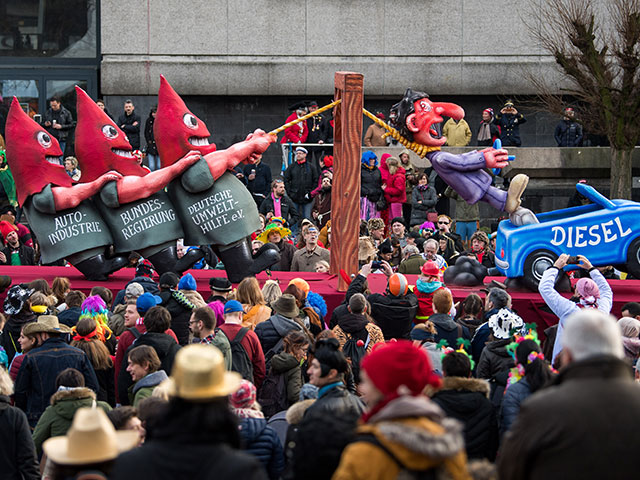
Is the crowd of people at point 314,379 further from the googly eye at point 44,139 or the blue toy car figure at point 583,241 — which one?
the googly eye at point 44,139

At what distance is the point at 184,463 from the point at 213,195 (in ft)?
26.4

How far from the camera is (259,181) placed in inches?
703

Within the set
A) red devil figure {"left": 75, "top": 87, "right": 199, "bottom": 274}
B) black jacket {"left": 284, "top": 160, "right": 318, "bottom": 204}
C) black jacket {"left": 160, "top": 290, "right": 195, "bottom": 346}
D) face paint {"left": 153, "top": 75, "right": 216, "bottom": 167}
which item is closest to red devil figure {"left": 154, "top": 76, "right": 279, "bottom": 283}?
face paint {"left": 153, "top": 75, "right": 216, "bottom": 167}

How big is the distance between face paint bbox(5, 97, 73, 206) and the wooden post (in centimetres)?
314

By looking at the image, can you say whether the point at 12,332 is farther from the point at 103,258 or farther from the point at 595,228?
the point at 595,228

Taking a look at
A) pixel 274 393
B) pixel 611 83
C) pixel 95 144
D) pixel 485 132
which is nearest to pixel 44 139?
pixel 95 144

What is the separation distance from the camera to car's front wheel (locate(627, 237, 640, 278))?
11.0 metres

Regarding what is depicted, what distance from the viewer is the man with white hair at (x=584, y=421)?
351 cm

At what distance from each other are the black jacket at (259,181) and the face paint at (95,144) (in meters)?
6.38

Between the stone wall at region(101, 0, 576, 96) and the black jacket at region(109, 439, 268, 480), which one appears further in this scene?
the stone wall at region(101, 0, 576, 96)

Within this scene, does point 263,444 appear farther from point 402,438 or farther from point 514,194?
point 514,194

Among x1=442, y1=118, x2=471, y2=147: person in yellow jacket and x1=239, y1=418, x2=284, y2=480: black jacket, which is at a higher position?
x1=442, y1=118, x2=471, y2=147: person in yellow jacket

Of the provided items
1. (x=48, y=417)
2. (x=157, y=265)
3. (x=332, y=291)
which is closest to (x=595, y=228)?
(x=332, y=291)

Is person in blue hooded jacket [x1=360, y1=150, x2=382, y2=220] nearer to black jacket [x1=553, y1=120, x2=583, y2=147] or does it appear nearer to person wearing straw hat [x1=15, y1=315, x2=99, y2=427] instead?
black jacket [x1=553, y1=120, x2=583, y2=147]
